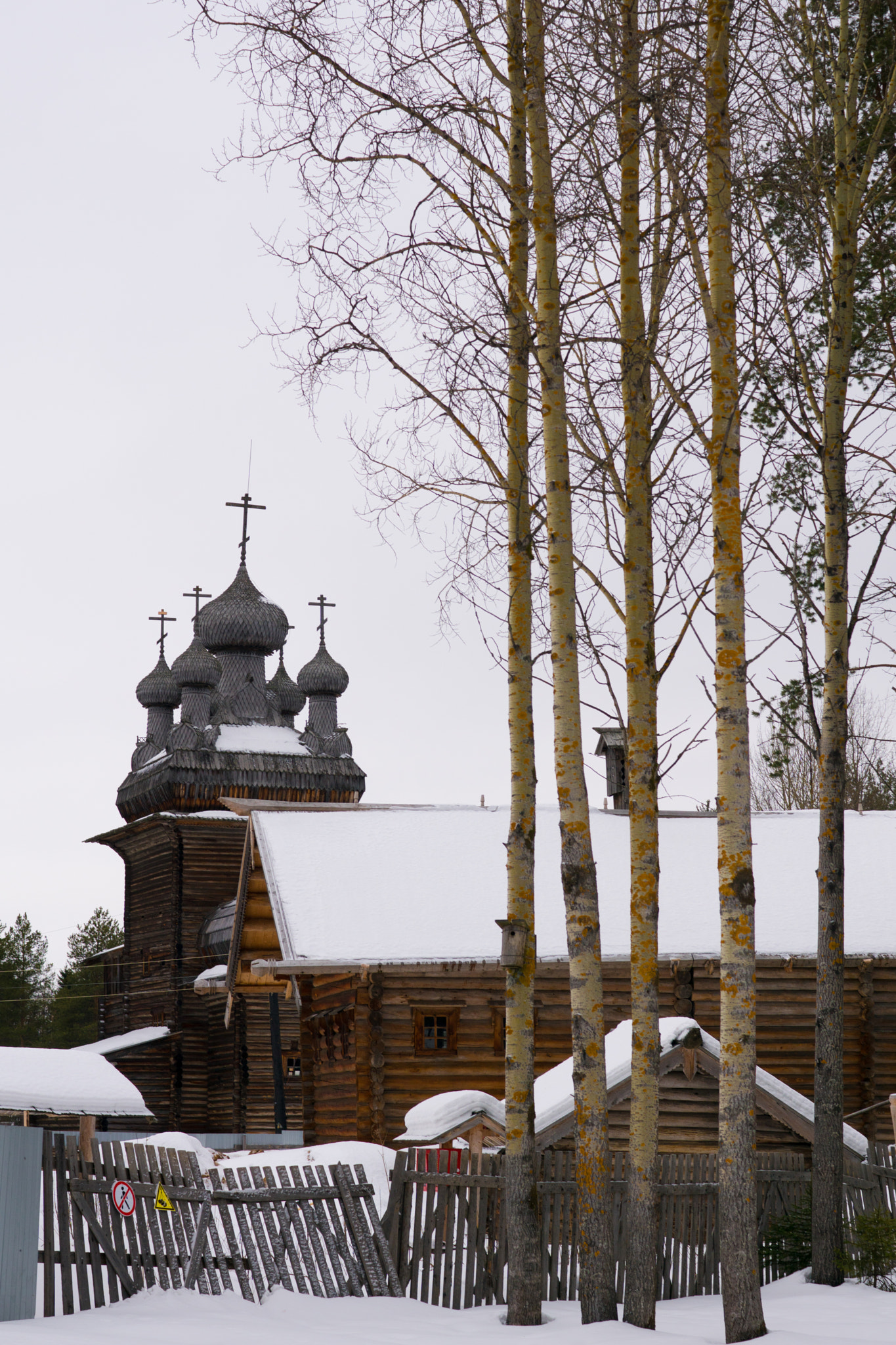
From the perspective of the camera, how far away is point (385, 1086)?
22.1m

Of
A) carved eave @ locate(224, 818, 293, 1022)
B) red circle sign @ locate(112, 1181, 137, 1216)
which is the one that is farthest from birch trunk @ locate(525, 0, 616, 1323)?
carved eave @ locate(224, 818, 293, 1022)

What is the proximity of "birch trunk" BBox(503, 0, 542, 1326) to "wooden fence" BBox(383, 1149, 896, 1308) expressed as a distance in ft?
3.09

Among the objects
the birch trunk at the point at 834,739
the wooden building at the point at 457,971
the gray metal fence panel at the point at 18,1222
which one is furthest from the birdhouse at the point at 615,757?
the gray metal fence panel at the point at 18,1222

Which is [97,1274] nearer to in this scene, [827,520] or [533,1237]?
[533,1237]

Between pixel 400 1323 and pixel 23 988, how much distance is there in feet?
199

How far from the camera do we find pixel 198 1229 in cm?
1119

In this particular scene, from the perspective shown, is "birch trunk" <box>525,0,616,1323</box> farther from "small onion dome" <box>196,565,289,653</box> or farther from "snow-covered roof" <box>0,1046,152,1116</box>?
"small onion dome" <box>196,565,289,653</box>

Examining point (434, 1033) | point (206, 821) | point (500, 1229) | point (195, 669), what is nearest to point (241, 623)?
point (195, 669)

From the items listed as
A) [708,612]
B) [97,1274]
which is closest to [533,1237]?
[97,1274]

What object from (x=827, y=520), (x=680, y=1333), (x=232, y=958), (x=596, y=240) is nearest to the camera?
(x=680, y=1333)

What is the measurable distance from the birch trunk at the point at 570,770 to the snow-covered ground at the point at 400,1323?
68cm

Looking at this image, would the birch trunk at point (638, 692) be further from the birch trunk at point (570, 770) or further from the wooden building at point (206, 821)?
the wooden building at point (206, 821)

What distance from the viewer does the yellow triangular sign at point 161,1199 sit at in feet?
36.4

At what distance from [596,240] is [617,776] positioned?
62.1ft
